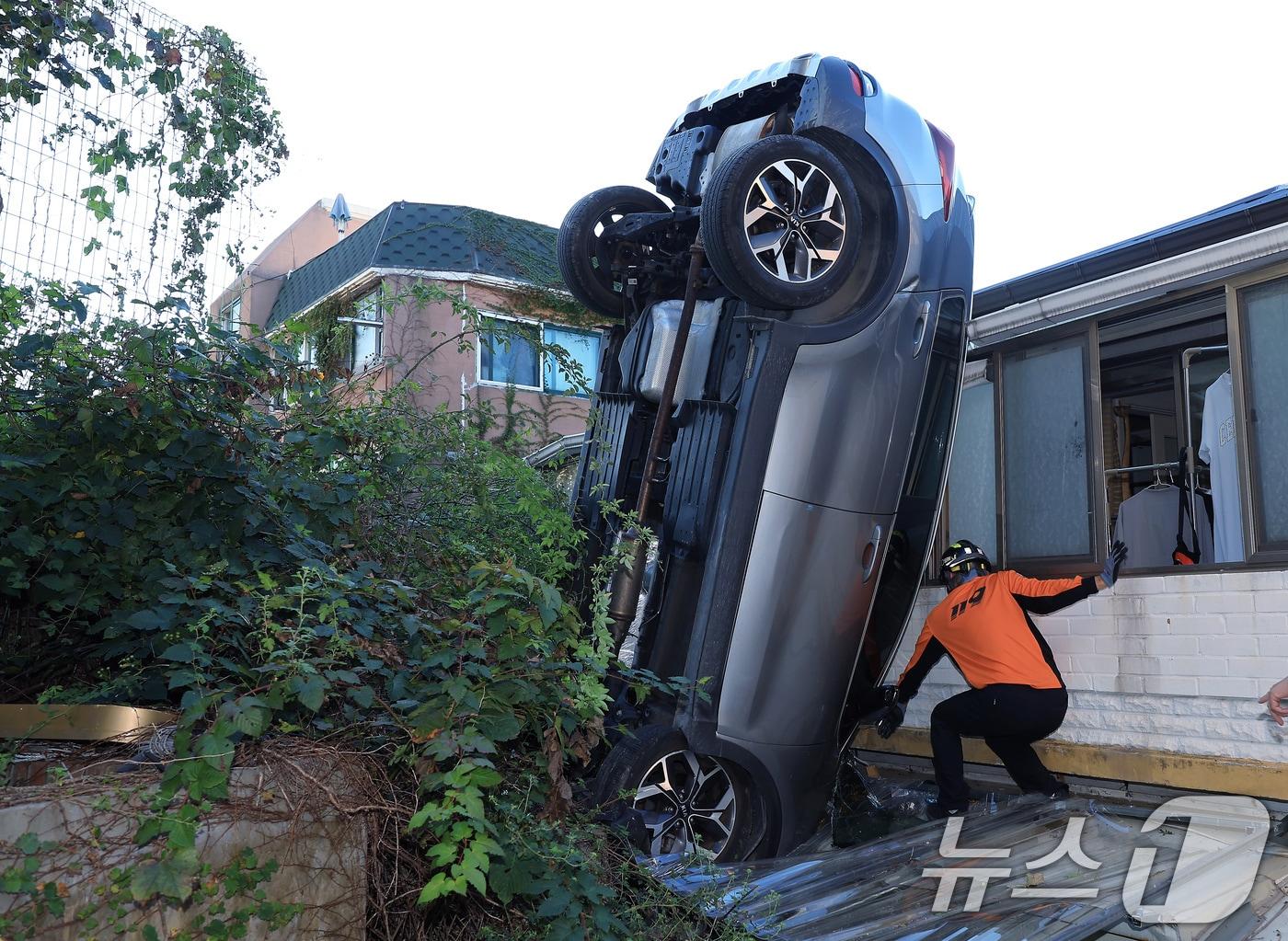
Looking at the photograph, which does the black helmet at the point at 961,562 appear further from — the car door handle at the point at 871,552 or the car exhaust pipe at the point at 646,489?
the car exhaust pipe at the point at 646,489

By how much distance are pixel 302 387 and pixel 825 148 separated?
8.62 ft

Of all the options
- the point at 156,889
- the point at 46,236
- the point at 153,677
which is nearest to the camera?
the point at 156,889

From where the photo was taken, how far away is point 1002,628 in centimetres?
543

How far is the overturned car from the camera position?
4.82m

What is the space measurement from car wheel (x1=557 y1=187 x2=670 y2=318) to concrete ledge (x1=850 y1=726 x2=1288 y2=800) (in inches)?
124

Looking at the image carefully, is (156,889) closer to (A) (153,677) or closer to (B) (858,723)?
(A) (153,677)

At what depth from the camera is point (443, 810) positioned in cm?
284

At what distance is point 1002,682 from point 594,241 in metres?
3.13

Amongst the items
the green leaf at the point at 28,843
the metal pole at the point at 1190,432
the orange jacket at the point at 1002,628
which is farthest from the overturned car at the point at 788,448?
the green leaf at the point at 28,843

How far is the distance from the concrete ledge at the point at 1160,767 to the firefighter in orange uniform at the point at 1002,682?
14 cm

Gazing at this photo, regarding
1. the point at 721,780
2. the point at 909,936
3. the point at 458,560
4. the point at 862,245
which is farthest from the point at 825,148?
the point at 909,936

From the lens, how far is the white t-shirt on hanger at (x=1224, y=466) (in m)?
5.14

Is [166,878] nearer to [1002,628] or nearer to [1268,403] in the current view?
[1002,628]

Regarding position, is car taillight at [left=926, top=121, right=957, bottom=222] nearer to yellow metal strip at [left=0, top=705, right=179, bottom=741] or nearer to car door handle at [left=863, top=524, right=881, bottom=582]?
car door handle at [left=863, top=524, right=881, bottom=582]
